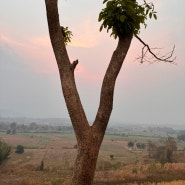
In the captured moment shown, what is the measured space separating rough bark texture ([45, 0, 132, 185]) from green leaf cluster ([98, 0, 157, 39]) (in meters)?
0.26

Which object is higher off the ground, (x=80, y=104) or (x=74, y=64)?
(x=74, y=64)

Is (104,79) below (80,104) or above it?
above

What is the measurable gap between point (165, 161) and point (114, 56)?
226 feet

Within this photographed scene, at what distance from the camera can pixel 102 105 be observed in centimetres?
399

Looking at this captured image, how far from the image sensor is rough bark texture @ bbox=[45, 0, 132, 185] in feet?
12.6

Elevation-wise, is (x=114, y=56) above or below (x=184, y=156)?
above

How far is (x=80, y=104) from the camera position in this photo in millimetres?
3936

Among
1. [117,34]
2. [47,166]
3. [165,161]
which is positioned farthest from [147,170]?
[117,34]

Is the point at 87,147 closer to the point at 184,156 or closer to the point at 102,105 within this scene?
the point at 102,105

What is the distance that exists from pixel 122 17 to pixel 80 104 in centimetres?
123

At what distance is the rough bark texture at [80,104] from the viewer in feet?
12.6

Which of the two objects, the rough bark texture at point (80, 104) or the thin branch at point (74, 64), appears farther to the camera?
the thin branch at point (74, 64)

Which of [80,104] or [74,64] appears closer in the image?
[80,104]

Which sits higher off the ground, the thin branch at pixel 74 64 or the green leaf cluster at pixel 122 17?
the green leaf cluster at pixel 122 17
